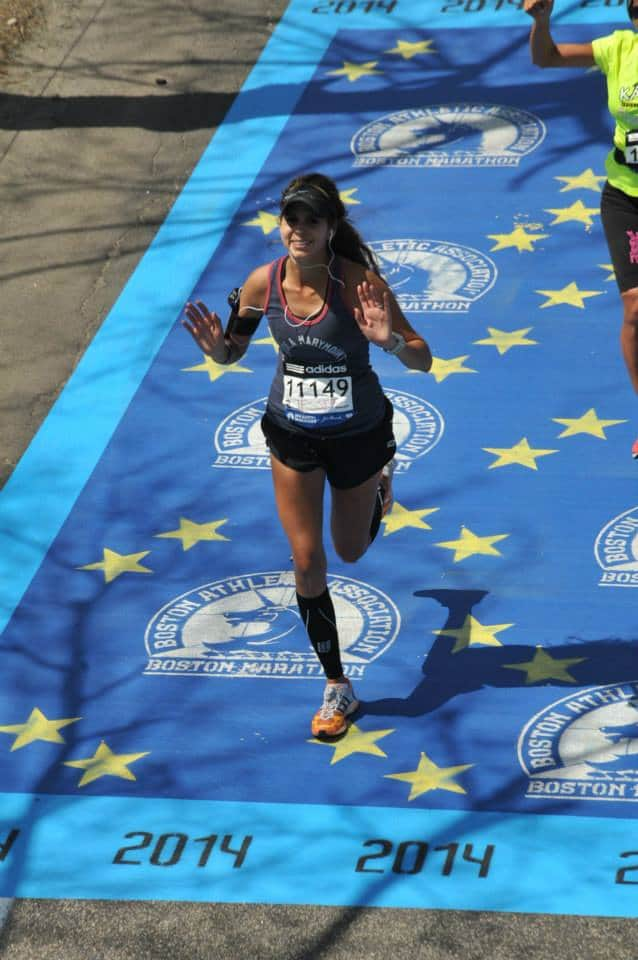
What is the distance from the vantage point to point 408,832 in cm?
585

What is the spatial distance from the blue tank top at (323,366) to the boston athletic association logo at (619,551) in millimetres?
1665

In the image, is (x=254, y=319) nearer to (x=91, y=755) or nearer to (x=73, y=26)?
(x=91, y=755)

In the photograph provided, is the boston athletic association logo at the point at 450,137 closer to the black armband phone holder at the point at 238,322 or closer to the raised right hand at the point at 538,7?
the raised right hand at the point at 538,7

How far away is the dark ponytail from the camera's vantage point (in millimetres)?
5660

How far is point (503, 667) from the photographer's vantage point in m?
6.56

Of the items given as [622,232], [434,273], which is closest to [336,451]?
[622,232]

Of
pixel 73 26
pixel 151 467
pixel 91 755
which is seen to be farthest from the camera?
pixel 73 26

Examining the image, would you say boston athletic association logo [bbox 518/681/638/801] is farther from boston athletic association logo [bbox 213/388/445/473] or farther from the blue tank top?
boston athletic association logo [bbox 213/388/445/473]

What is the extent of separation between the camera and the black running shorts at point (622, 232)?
721 cm

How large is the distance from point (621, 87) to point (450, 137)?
3.78 m

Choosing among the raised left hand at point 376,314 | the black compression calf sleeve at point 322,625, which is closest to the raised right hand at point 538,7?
the raised left hand at point 376,314

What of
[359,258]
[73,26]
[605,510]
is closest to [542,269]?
[605,510]

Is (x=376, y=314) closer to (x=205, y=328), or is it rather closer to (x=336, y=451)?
(x=336, y=451)

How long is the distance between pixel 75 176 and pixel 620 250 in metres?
4.99
